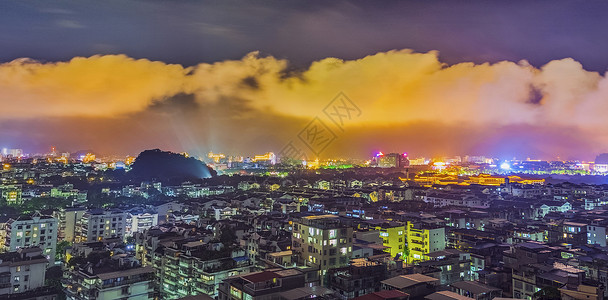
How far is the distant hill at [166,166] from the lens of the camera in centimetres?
5889

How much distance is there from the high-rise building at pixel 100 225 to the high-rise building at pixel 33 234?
270cm

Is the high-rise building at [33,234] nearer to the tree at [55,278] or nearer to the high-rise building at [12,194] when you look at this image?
the tree at [55,278]

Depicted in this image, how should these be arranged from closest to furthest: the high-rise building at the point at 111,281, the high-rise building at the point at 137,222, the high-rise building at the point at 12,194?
the high-rise building at the point at 111,281
the high-rise building at the point at 137,222
the high-rise building at the point at 12,194

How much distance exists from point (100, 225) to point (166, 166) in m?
42.4

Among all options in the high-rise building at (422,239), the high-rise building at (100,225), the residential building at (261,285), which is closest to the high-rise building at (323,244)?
the residential building at (261,285)

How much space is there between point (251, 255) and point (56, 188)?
28.4 m

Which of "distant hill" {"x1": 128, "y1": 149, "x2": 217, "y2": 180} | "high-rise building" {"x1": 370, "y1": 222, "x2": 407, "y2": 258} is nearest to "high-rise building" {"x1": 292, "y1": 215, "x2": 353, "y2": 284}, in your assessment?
"high-rise building" {"x1": 370, "y1": 222, "x2": 407, "y2": 258}

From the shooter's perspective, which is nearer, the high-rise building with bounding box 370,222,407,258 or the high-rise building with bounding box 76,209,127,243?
the high-rise building with bounding box 370,222,407,258

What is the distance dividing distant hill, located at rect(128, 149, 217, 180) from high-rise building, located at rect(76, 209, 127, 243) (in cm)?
3469

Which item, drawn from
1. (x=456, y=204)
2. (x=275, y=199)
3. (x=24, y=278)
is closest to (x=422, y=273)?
(x=24, y=278)

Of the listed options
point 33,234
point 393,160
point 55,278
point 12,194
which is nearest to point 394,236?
point 55,278

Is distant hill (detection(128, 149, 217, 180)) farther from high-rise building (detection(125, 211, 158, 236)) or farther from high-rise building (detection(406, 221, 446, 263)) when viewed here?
high-rise building (detection(406, 221, 446, 263))

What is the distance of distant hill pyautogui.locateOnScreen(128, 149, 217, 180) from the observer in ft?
193

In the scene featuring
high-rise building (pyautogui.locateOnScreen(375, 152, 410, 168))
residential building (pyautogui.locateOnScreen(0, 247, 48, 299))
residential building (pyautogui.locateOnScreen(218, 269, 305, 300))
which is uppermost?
high-rise building (pyautogui.locateOnScreen(375, 152, 410, 168))
